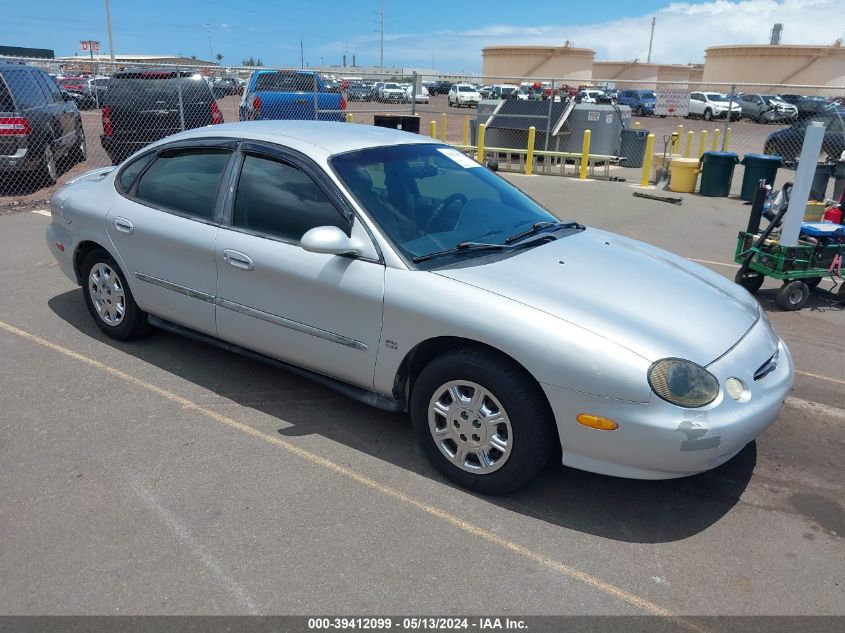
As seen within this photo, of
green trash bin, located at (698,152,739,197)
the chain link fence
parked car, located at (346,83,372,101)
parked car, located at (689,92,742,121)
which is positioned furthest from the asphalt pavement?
parked car, located at (689,92,742,121)

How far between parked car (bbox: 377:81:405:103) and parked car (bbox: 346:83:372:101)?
72cm

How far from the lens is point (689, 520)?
3172 mm

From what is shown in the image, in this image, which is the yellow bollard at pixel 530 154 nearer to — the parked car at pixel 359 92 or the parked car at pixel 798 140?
the parked car at pixel 798 140

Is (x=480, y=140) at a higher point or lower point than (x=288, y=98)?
lower

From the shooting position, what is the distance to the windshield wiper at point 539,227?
3.84 meters

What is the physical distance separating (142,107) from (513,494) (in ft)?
36.6

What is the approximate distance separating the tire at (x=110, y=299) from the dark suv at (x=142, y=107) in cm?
776


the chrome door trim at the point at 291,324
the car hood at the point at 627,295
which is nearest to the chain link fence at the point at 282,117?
the chrome door trim at the point at 291,324

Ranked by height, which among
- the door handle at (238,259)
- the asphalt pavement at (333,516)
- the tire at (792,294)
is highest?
the door handle at (238,259)

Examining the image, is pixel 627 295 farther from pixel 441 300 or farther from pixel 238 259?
pixel 238 259

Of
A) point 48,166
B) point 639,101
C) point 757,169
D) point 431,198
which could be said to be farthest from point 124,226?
point 639,101

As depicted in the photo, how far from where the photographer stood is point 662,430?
2824mm

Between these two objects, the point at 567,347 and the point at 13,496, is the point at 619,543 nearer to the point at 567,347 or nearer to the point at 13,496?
the point at 567,347
